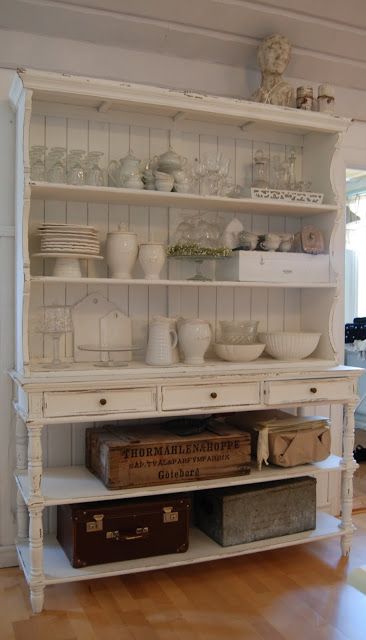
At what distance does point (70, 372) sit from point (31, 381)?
6.5 inches

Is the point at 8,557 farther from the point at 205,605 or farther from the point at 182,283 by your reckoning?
the point at 182,283

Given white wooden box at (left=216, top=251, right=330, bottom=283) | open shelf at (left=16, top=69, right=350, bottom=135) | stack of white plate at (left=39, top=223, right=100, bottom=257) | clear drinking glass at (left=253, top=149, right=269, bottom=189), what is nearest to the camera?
open shelf at (left=16, top=69, right=350, bottom=135)

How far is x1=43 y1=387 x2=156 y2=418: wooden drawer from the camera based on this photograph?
243cm

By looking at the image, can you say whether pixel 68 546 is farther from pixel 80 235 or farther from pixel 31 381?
pixel 80 235

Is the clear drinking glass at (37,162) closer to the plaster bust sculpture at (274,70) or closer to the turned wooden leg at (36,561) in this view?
the plaster bust sculpture at (274,70)

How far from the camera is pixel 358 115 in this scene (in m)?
3.52

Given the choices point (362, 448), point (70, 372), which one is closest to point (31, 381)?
point (70, 372)

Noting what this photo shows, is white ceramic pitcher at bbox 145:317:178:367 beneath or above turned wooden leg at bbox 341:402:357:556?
above

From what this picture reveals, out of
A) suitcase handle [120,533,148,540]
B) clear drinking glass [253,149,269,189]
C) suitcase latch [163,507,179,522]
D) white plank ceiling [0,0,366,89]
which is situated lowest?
suitcase handle [120,533,148,540]

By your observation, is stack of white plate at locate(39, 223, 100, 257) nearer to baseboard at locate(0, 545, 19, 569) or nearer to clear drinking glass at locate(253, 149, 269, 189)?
clear drinking glass at locate(253, 149, 269, 189)

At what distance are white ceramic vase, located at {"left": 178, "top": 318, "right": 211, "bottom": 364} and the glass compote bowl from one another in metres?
0.51

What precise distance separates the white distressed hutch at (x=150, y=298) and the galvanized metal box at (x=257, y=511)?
6 centimetres

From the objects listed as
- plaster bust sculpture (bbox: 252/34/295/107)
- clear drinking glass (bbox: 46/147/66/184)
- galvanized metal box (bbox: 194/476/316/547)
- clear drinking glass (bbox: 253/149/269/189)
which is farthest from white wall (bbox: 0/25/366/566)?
galvanized metal box (bbox: 194/476/316/547)

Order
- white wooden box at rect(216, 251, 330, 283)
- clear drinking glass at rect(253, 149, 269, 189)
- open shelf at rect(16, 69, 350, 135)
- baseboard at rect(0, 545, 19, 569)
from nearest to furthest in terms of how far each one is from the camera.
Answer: open shelf at rect(16, 69, 350, 135) < baseboard at rect(0, 545, 19, 569) < white wooden box at rect(216, 251, 330, 283) < clear drinking glass at rect(253, 149, 269, 189)
